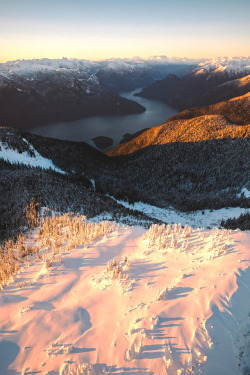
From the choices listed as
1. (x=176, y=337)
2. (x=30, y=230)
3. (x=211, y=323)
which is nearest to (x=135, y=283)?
(x=176, y=337)

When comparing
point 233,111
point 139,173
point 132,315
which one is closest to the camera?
point 132,315

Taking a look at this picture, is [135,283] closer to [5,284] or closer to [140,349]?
[140,349]

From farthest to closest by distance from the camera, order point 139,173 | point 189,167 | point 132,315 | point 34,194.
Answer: point 139,173 → point 189,167 → point 34,194 → point 132,315

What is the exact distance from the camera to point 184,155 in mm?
86062

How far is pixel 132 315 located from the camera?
565 cm

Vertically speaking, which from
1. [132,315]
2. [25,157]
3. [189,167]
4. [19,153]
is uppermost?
[132,315]

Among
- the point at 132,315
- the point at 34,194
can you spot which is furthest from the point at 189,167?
the point at 132,315

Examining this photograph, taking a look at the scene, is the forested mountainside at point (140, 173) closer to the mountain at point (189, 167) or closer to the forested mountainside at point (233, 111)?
the mountain at point (189, 167)

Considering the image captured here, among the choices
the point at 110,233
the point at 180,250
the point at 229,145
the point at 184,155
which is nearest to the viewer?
the point at 180,250

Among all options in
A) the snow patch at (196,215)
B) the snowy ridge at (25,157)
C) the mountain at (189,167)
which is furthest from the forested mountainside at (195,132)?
the snowy ridge at (25,157)

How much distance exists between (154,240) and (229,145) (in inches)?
3359

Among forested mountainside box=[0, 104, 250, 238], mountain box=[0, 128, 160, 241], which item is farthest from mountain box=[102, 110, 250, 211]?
mountain box=[0, 128, 160, 241]

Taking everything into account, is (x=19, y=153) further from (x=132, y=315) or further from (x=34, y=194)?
(x=132, y=315)

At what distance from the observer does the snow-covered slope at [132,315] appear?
4.46m
